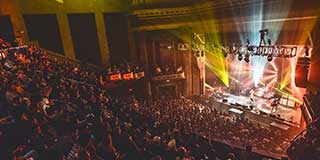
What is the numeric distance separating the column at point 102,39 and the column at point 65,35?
6.13 feet

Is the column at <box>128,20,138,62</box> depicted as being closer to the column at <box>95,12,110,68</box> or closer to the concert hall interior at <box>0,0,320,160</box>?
the concert hall interior at <box>0,0,320,160</box>

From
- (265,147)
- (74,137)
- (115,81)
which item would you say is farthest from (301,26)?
(115,81)

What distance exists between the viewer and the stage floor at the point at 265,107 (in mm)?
14472

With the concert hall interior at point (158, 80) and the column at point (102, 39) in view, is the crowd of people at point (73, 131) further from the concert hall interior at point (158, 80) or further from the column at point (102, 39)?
the column at point (102, 39)

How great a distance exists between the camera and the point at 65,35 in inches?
618

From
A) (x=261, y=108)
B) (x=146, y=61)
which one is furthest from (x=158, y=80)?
(x=261, y=108)

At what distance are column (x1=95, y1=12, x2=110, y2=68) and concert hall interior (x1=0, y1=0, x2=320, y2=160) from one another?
67mm

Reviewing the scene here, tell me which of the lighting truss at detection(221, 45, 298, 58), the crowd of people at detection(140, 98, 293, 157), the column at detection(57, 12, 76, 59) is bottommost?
the crowd of people at detection(140, 98, 293, 157)

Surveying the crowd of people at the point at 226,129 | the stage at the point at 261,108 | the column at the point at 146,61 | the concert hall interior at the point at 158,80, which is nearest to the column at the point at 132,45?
the concert hall interior at the point at 158,80

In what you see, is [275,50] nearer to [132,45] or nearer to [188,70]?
[188,70]

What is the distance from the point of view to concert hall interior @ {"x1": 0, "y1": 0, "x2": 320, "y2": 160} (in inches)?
214

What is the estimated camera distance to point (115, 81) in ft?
52.4

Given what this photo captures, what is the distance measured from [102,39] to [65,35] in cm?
236

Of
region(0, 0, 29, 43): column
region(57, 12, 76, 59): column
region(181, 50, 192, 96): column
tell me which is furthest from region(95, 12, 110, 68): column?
region(181, 50, 192, 96): column
